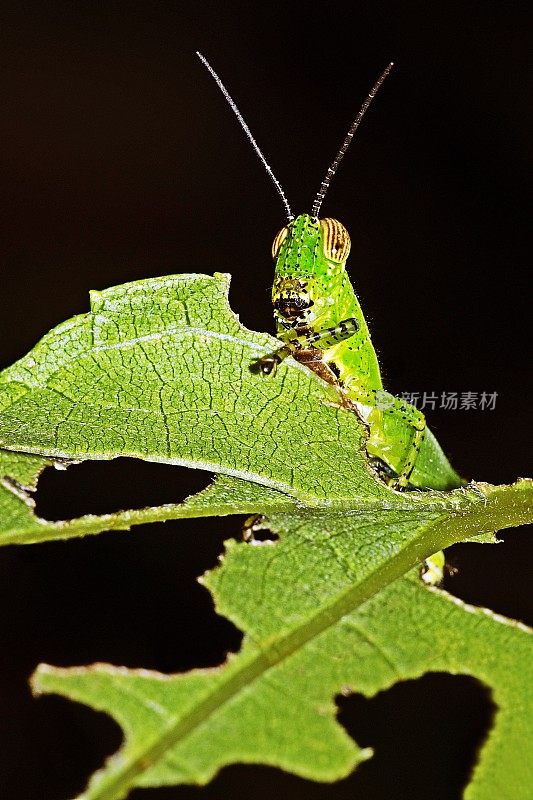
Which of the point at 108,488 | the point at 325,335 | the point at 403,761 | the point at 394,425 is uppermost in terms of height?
the point at 325,335

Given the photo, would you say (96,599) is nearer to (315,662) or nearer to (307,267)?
(307,267)

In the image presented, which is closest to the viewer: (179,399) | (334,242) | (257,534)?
(257,534)

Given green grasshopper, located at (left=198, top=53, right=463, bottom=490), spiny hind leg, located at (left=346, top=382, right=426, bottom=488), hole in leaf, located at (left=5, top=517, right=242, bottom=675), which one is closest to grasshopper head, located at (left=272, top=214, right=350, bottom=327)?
green grasshopper, located at (left=198, top=53, right=463, bottom=490)

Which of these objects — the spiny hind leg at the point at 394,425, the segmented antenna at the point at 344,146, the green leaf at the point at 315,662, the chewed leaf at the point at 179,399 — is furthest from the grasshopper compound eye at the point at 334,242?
the green leaf at the point at 315,662

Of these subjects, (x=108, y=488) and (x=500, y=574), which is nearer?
(x=108, y=488)

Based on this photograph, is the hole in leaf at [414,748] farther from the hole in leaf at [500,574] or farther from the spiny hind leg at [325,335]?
the spiny hind leg at [325,335]

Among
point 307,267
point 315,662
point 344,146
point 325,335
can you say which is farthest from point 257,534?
point 344,146
